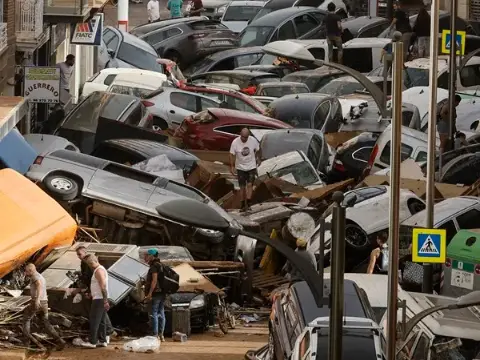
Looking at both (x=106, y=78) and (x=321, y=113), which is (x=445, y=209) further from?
(x=106, y=78)

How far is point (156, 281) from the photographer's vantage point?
2083 cm

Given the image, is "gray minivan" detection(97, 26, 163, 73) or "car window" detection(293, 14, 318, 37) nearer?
"gray minivan" detection(97, 26, 163, 73)

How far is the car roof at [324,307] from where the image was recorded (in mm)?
17203

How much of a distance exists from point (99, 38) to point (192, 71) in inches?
298

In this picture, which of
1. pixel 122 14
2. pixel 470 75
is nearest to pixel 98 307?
pixel 470 75

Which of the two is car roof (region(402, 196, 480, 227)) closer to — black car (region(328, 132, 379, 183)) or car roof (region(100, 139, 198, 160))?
black car (region(328, 132, 379, 183))

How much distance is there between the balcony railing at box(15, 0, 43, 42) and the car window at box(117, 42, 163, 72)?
11.3 m

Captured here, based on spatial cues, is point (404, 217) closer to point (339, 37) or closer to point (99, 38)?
point (99, 38)

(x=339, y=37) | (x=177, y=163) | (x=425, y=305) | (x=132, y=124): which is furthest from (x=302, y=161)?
(x=339, y=37)

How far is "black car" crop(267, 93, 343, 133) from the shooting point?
3559 cm

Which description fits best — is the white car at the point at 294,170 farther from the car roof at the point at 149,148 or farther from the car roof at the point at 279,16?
the car roof at the point at 279,16

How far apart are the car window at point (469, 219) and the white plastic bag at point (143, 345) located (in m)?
5.93

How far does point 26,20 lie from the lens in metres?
32.8

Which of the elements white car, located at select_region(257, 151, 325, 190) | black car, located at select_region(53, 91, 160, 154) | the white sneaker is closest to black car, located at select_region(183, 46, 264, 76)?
black car, located at select_region(53, 91, 160, 154)
